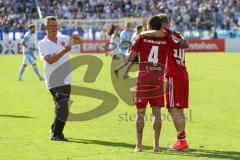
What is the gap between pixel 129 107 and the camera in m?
16.8

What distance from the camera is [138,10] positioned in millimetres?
55312

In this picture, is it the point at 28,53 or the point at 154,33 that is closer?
the point at 154,33

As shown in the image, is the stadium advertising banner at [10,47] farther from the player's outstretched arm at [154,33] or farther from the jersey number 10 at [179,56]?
the player's outstretched arm at [154,33]

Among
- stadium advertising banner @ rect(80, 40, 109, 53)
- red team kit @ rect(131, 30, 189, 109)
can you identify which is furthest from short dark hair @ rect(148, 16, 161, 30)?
stadium advertising banner @ rect(80, 40, 109, 53)

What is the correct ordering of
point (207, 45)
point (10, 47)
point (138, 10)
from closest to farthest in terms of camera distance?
point (10, 47), point (207, 45), point (138, 10)

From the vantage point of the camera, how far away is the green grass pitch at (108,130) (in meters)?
10.5

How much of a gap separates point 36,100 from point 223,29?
35.7 meters

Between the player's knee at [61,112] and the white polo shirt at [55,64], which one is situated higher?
the white polo shirt at [55,64]

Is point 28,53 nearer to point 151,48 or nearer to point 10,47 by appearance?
point 151,48

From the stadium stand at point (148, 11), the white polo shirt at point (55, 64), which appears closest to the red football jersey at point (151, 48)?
the white polo shirt at point (55, 64)

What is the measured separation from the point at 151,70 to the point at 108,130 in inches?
120

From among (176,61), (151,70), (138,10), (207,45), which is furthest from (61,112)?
(138,10)

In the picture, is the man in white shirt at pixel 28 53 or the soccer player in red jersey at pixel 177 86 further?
the man in white shirt at pixel 28 53

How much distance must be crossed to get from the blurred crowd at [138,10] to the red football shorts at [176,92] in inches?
1601
